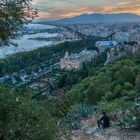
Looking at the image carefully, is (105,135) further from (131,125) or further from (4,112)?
(4,112)

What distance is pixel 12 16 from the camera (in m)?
5.04

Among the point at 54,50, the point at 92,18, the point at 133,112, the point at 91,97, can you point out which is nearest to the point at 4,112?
the point at 133,112

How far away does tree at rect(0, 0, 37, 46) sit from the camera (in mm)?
5004

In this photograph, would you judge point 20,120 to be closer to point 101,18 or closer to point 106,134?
point 106,134

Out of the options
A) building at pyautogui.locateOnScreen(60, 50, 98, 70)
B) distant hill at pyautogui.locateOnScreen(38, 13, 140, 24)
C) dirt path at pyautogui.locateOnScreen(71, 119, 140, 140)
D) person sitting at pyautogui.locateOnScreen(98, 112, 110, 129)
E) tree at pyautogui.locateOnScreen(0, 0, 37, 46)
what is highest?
tree at pyautogui.locateOnScreen(0, 0, 37, 46)

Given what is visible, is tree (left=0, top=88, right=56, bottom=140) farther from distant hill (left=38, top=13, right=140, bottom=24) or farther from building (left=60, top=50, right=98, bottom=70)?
distant hill (left=38, top=13, right=140, bottom=24)

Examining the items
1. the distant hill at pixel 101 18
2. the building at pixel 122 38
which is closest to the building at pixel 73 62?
the building at pixel 122 38

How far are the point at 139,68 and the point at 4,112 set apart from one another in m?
22.3

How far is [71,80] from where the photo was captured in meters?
36.2

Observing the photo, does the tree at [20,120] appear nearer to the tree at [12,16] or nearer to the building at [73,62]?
the tree at [12,16]

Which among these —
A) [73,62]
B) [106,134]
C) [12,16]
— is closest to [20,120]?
→ [12,16]

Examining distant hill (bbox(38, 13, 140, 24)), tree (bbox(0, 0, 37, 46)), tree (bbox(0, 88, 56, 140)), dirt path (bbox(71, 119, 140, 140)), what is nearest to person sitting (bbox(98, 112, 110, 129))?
dirt path (bbox(71, 119, 140, 140))

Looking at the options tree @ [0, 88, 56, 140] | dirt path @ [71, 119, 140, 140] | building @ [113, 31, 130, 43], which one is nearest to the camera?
tree @ [0, 88, 56, 140]

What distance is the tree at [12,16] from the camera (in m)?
5.00
